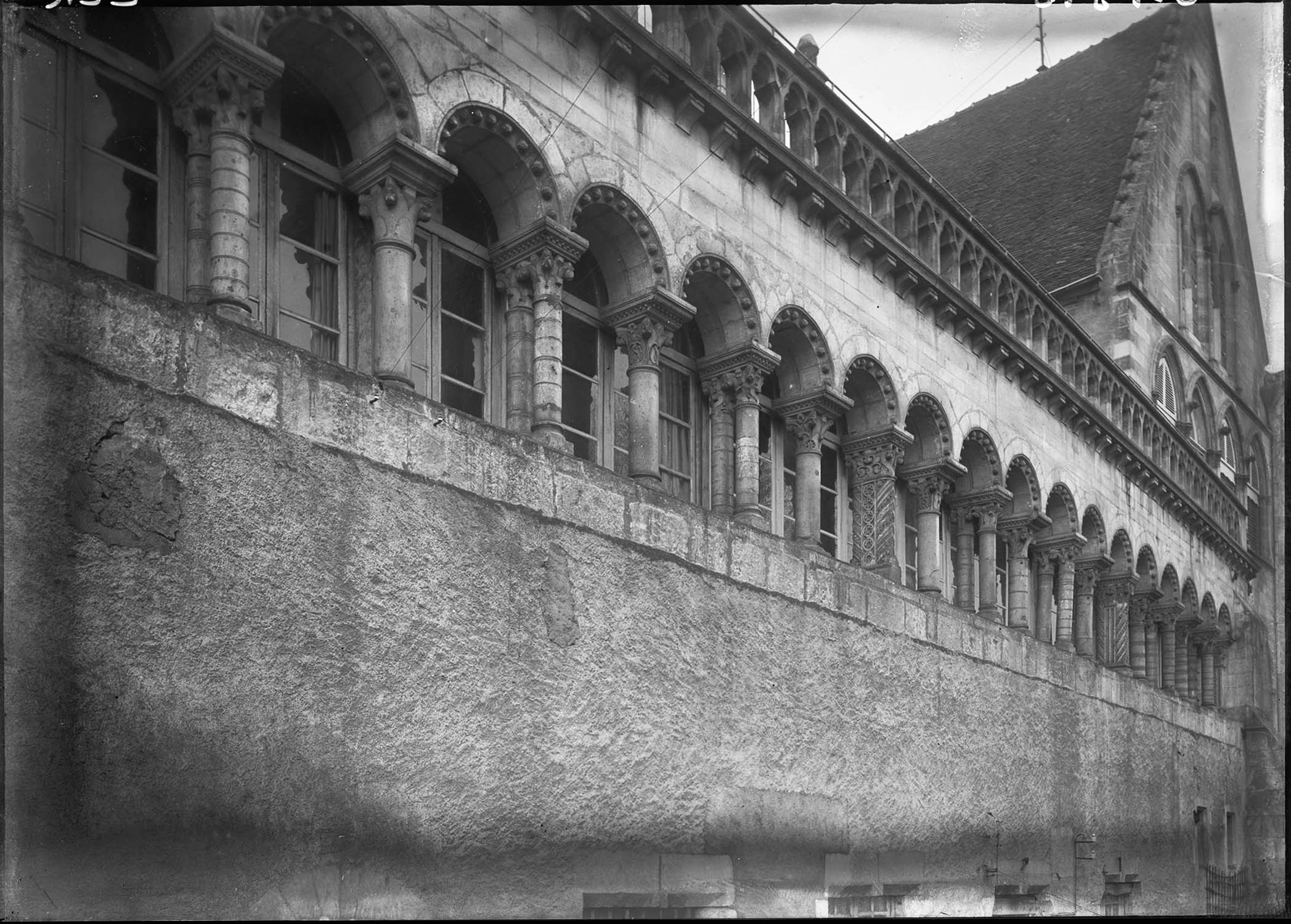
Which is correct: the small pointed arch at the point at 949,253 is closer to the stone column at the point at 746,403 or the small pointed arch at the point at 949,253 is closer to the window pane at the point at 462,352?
the stone column at the point at 746,403

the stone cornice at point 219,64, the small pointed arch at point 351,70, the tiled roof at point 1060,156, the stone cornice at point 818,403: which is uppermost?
the tiled roof at point 1060,156

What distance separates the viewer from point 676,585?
9.22 meters

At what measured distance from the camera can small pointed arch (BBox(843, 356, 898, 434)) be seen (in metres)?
12.5

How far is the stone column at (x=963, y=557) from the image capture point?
48.4ft

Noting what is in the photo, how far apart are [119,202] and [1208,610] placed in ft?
61.6

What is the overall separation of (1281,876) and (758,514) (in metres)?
14.4

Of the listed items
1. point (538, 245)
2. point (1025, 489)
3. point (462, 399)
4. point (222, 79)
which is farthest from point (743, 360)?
point (1025, 489)

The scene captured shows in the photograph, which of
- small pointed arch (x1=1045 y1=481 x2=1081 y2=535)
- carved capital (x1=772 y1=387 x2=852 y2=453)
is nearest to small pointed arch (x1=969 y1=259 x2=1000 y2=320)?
small pointed arch (x1=1045 y1=481 x2=1081 y2=535)

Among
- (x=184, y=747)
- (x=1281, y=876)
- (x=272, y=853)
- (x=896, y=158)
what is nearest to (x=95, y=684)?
(x=184, y=747)

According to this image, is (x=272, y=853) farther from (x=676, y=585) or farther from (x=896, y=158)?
(x=896, y=158)

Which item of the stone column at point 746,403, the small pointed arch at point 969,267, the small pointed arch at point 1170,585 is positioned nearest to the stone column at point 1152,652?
the small pointed arch at point 1170,585

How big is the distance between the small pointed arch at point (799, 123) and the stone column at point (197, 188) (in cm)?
579

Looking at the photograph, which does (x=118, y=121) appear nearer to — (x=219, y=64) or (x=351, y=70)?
(x=219, y=64)

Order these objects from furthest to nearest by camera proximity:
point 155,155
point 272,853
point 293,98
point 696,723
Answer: point 696,723 < point 293,98 < point 155,155 < point 272,853
